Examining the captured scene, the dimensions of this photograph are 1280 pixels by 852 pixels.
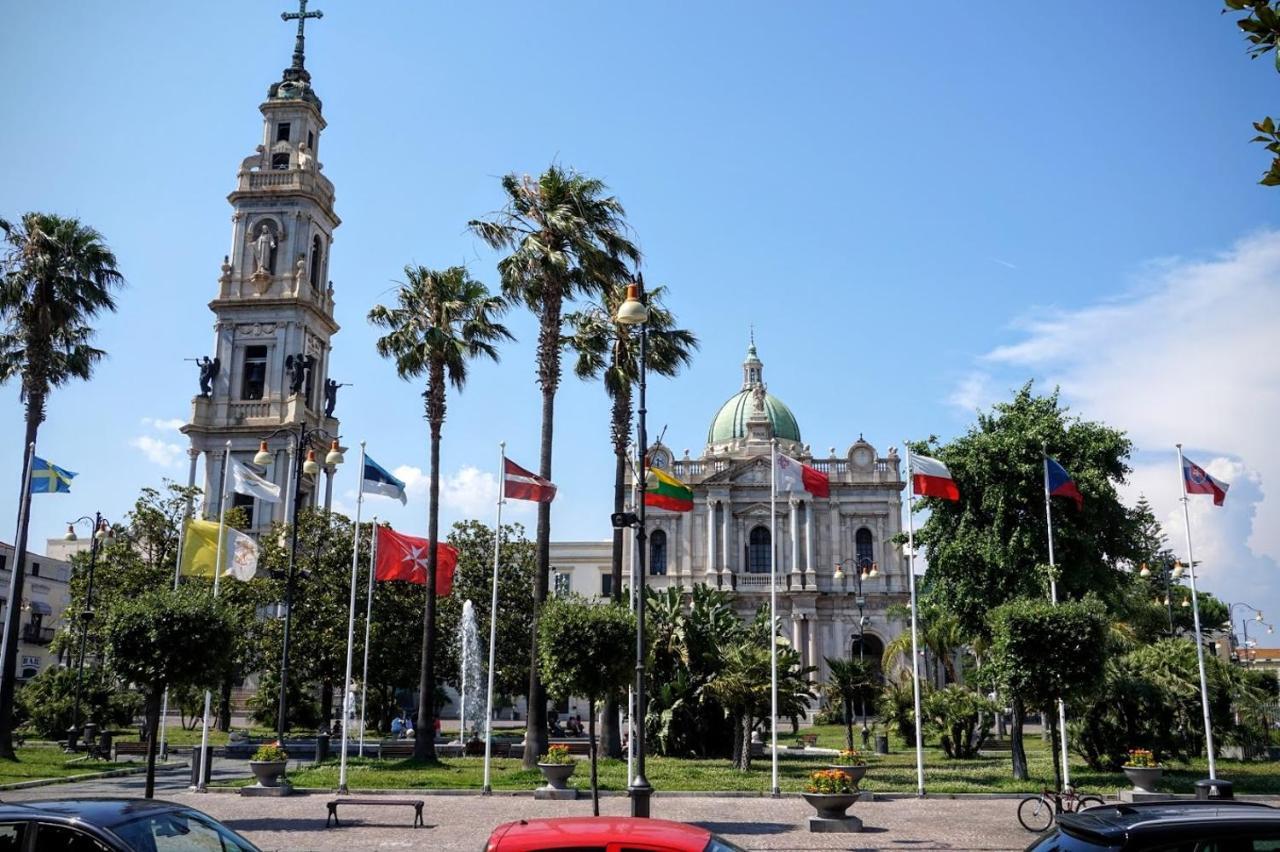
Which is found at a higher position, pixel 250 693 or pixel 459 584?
pixel 459 584

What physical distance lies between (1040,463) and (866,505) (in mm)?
42147

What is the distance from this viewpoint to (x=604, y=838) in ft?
24.3

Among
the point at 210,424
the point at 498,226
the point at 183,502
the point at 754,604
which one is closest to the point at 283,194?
the point at 210,424

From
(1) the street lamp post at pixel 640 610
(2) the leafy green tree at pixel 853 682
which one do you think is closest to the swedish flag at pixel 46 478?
(1) the street lamp post at pixel 640 610

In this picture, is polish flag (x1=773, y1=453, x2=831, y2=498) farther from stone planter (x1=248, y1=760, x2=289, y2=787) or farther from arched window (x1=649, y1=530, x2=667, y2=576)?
arched window (x1=649, y1=530, x2=667, y2=576)

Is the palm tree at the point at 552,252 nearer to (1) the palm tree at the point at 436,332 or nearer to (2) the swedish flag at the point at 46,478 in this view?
(1) the palm tree at the point at 436,332

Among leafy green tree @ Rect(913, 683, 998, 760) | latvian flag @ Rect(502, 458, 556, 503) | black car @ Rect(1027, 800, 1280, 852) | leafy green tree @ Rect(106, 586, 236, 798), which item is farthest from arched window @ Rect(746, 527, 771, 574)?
black car @ Rect(1027, 800, 1280, 852)

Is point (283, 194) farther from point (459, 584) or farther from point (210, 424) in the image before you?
point (459, 584)

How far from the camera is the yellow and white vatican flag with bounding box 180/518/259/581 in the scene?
25.6 metres

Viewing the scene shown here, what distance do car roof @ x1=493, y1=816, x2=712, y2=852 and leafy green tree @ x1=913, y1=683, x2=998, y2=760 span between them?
2620 cm

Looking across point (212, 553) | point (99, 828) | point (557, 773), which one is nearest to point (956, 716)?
point (557, 773)

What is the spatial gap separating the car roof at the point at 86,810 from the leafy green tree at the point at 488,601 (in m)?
35.9

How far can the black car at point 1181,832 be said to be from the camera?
260 inches

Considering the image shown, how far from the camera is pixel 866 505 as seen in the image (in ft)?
232
